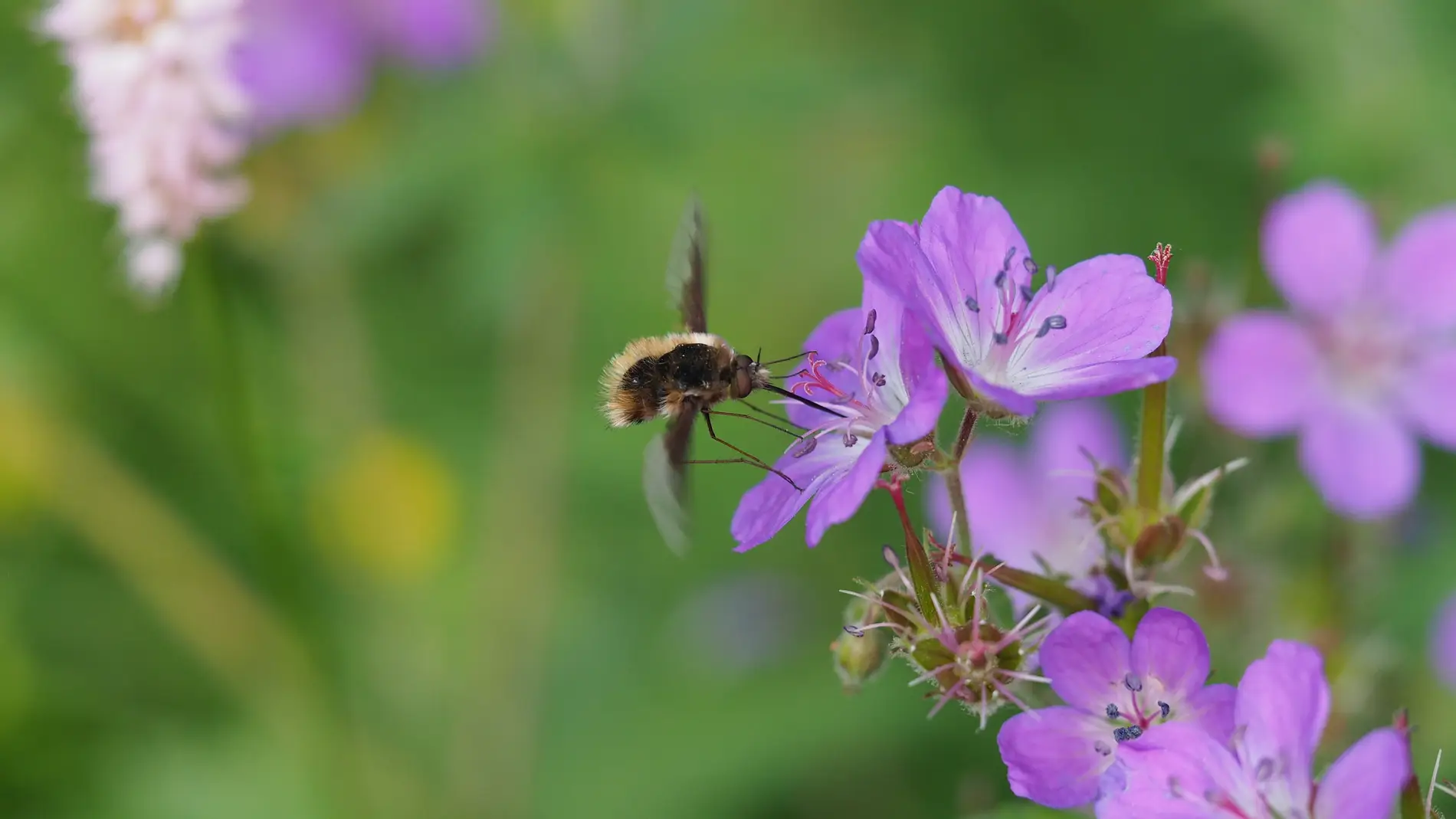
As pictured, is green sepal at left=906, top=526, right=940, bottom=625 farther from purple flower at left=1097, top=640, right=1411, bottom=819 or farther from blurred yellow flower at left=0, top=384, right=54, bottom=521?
blurred yellow flower at left=0, top=384, right=54, bottom=521

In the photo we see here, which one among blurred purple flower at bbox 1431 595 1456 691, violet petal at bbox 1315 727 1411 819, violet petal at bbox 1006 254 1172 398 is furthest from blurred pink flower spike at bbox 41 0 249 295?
blurred purple flower at bbox 1431 595 1456 691

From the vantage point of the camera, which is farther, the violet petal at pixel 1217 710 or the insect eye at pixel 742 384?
the insect eye at pixel 742 384

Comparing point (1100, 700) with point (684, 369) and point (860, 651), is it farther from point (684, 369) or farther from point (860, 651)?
point (684, 369)

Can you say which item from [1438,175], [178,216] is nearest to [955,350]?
[178,216]

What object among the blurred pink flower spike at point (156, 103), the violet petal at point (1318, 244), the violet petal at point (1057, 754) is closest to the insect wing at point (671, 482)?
the violet petal at point (1057, 754)

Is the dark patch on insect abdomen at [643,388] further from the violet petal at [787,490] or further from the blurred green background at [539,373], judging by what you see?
the blurred green background at [539,373]
